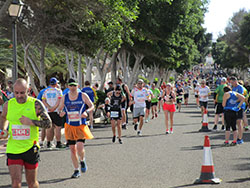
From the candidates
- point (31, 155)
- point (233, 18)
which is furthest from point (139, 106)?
point (233, 18)

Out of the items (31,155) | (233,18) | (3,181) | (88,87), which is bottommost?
(3,181)

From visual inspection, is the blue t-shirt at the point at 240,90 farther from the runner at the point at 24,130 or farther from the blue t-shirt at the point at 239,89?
the runner at the point at 24,130

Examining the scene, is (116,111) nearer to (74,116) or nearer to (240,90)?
(240,90)

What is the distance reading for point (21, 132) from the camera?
18.7ft

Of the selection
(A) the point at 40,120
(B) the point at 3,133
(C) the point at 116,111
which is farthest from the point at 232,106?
(B) the point at 3,133

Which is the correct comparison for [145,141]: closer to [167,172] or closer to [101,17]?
[167,172]

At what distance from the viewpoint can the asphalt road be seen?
7785mm

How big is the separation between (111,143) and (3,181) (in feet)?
17.7

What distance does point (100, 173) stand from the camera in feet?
28.2

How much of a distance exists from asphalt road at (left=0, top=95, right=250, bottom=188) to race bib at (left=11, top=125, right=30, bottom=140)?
80.2 inches

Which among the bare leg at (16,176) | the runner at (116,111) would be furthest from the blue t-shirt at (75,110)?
the runner at (116,111)

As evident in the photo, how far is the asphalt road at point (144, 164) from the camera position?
7785mm

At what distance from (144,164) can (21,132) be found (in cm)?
425

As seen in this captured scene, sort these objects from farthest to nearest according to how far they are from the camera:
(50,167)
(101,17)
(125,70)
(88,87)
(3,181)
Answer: (125,70)
(101,17)
(88,87)
(50,167)
(3,181)
